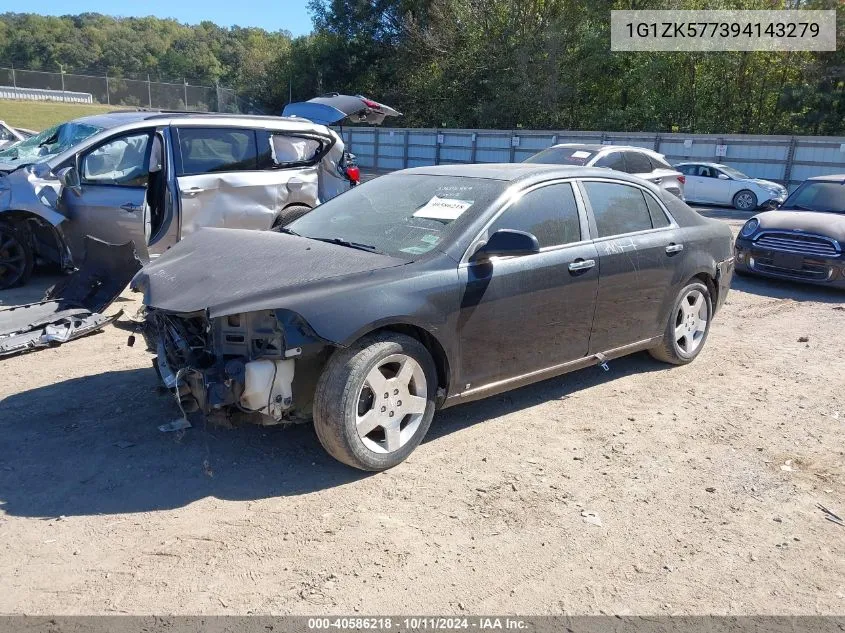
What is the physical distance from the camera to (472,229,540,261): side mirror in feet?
13.6

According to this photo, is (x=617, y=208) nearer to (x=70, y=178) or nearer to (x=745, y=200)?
(x=70, y=178)

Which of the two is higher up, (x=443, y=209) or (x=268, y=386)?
(x=443, y=209)

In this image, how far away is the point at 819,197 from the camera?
10250 mm

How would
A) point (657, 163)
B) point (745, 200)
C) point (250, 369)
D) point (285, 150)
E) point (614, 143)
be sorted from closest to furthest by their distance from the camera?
point (250, 369) → point (285, 150) → point (657, 163) → point (745, 200) → point (614, 143)

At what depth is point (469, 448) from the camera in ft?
14.3

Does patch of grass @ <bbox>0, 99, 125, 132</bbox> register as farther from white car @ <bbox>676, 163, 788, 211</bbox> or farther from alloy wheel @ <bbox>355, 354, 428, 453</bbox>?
alloy wheel @ <bbox>355, 354, 428, 453</bbox>

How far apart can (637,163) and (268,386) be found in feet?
39.8

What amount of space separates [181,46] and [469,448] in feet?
302

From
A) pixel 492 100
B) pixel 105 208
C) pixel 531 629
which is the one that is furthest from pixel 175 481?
pixel 492 100

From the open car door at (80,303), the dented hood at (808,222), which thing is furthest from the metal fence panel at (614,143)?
the open car door at (80,303)

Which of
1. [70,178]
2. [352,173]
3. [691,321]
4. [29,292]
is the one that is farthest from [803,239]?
[29,292]

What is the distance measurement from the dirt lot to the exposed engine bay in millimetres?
400

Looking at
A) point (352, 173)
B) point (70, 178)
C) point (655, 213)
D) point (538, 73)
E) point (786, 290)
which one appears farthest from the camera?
point (538, 73)

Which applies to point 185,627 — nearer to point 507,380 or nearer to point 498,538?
point 498,538
